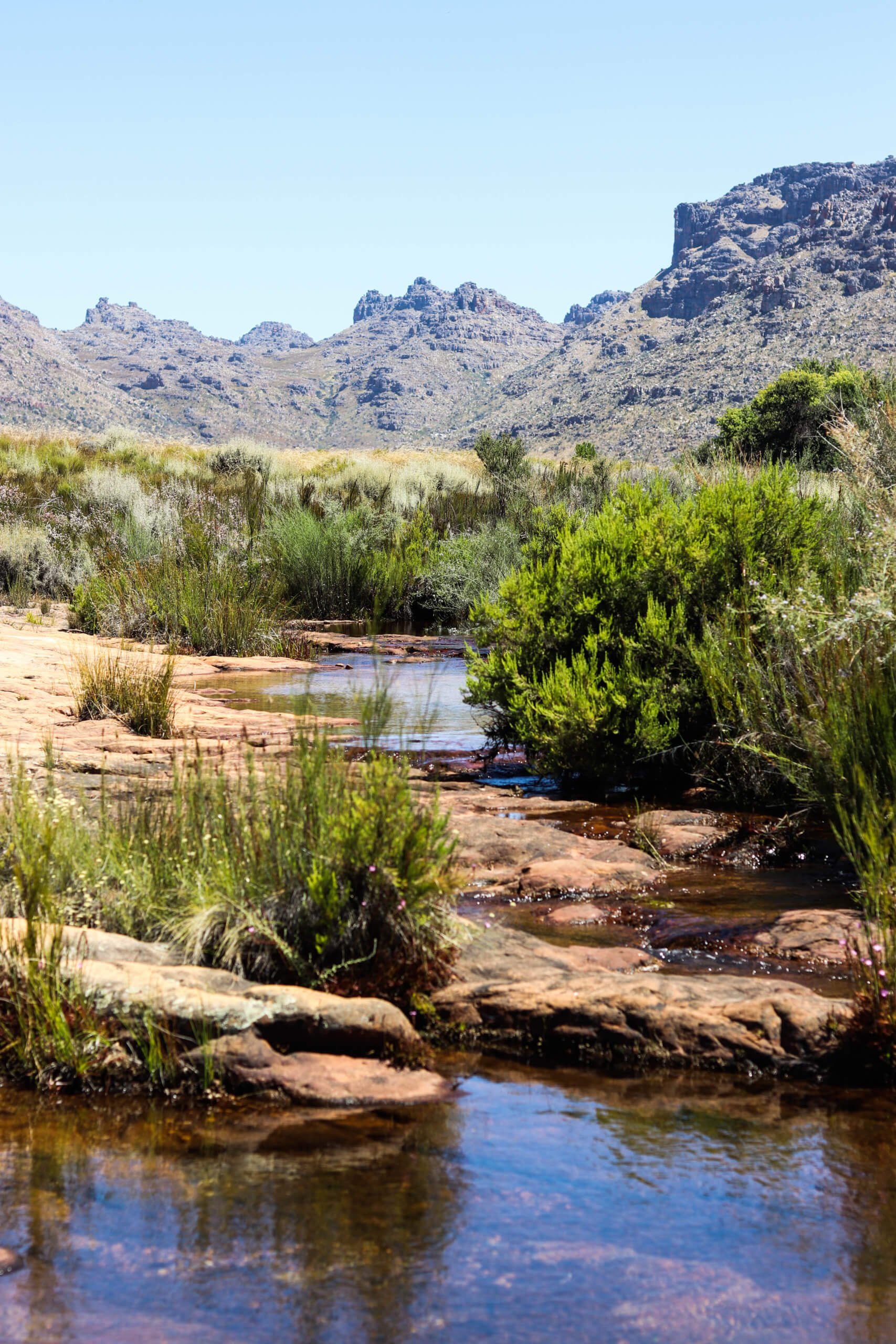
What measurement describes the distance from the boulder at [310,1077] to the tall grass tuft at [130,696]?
4.75 metres

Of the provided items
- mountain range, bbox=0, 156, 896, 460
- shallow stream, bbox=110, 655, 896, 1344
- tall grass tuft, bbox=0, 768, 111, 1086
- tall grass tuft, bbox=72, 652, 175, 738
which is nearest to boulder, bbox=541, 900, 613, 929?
shallow stream, bbox=110, 655, 896, 1344

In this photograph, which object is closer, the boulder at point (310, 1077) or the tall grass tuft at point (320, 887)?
the boulder at point (310, 1077)

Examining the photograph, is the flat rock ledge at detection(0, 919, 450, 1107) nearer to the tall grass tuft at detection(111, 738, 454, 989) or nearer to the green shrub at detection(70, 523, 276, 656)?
the tall grass tuft at detection(111, 738, 454, 989)

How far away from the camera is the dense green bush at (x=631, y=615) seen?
7.07 m

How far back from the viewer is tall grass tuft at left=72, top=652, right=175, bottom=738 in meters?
8.19

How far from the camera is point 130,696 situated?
8.29 m

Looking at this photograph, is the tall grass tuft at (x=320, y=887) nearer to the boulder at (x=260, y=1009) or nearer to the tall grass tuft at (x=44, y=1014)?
the boulder at (x=260, y=1009)

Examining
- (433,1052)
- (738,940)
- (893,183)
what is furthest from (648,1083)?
(893,183)

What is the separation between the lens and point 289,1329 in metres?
2.38

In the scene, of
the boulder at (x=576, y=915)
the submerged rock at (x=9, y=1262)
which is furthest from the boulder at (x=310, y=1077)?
the boulder at (x=576, y=915)

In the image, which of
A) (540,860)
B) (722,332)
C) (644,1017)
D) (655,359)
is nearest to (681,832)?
(540,860)

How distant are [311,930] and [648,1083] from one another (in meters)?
1.30

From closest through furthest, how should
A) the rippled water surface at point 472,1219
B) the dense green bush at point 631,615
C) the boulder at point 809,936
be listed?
the rippled water surface at point 472,1219 → the boulder at point 809,936 → the dense green bush at point 631,615

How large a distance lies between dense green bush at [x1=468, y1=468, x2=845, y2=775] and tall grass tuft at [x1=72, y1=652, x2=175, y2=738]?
2261 millimetres
